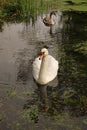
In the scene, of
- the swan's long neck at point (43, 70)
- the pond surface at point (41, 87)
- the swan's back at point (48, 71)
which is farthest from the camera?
the swan's back at point (48, 71)

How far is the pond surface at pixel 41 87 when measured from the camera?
305 inches

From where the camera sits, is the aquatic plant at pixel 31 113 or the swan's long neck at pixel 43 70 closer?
the aquatic plant at pixel 31 113

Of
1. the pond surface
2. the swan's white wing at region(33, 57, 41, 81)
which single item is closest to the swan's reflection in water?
the pond surface

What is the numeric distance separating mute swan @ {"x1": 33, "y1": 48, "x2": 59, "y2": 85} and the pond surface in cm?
18

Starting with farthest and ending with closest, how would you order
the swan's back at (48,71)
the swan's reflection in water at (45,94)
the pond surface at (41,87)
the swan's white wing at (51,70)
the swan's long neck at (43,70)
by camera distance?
the swan's white wing at (51,70) → the swan's back at (48,71) → the swan's long neck at (43,70) → the swan's reflection in water at (45,94) → the pond surface at (41,87)

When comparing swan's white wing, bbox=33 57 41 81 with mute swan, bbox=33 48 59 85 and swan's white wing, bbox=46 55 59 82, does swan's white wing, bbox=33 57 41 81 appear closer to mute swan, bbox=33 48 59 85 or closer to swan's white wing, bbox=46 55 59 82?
mute swan, bbox=33 48 59 85

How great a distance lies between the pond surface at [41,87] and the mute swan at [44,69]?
0.18m

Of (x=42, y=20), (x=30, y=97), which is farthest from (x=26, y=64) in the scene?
(x=42, y=20)

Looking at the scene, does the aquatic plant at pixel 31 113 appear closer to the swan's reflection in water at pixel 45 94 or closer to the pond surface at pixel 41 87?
the pond surface at pixel 41 87

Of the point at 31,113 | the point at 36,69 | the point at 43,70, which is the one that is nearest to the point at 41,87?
the point at 43,70

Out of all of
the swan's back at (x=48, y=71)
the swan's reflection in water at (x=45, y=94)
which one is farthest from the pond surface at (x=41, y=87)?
the swan's back at (x=48, y=71)

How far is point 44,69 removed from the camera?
994cm

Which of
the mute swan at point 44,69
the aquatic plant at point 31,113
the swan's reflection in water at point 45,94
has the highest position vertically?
the mute swan at point 44,69

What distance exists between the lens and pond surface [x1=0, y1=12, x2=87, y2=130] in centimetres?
776
